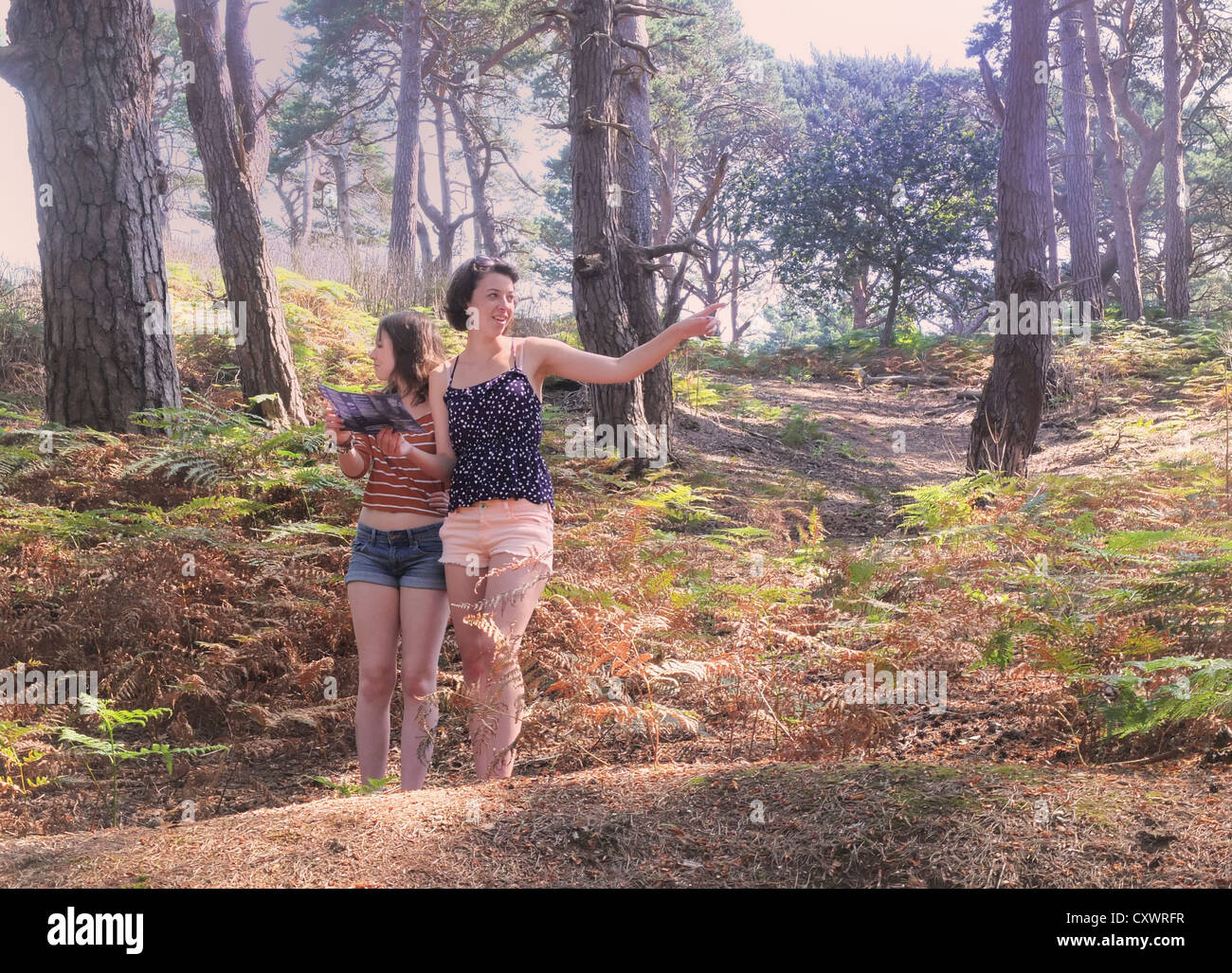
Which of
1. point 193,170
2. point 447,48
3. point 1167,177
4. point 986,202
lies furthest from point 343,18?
point 1167,177

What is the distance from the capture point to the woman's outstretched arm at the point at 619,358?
3.80 meters

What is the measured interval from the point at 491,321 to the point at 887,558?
3432 millimetres

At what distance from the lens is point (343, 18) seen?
81.2 feet

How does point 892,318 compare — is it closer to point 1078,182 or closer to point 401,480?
point 1078,182

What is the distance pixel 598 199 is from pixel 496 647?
6202 mm

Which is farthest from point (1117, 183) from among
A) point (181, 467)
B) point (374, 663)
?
point (374, 663)

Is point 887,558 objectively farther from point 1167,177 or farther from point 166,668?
point 1167,177

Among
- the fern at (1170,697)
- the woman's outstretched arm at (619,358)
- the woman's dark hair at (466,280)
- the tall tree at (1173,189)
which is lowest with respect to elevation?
the fern at (1170,697)

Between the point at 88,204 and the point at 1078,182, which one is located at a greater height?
the point at 1078,182

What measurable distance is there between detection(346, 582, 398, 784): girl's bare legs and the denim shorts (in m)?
0.04

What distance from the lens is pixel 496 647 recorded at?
3477 mm

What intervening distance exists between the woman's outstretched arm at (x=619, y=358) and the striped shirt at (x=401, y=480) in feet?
2.02

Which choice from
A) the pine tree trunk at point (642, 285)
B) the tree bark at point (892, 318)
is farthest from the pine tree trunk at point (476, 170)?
the pine tree trunk at point (642, 285)

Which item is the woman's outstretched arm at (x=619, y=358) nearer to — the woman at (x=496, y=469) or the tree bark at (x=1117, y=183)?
the woman at (x=496, y=469)
